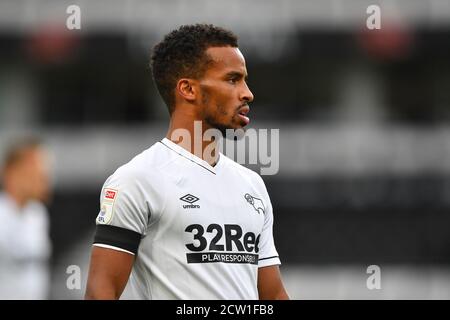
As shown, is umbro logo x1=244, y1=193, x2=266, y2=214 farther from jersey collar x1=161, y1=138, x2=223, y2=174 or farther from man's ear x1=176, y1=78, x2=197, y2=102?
man's ear x1=176, y1=78, x2=197, y2=102

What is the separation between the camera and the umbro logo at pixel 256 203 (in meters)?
5.20

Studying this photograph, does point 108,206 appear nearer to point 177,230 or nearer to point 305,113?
point 177,230

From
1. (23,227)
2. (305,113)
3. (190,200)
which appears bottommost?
(305,113)

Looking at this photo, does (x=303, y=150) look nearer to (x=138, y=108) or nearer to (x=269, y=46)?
(x=269, y=46)

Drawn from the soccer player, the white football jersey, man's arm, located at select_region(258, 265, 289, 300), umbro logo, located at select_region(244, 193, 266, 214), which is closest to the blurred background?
man's arm, located at select_region(258, 265, 289, 300)

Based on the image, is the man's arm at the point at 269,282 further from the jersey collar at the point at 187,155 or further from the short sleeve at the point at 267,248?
the jersey collar at the point at 187,155

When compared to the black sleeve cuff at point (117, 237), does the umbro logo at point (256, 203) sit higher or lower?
higher

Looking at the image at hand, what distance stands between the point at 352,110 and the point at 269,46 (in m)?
3.05

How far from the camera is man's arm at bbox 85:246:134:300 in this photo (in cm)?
466

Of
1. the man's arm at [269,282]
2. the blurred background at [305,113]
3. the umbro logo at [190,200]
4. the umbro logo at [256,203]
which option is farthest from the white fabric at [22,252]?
the blurred background at [305,113]

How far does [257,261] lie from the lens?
17.0 ft

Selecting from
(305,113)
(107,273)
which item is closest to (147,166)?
(107,273)

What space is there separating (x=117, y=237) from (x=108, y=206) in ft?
0.50

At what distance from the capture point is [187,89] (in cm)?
521
